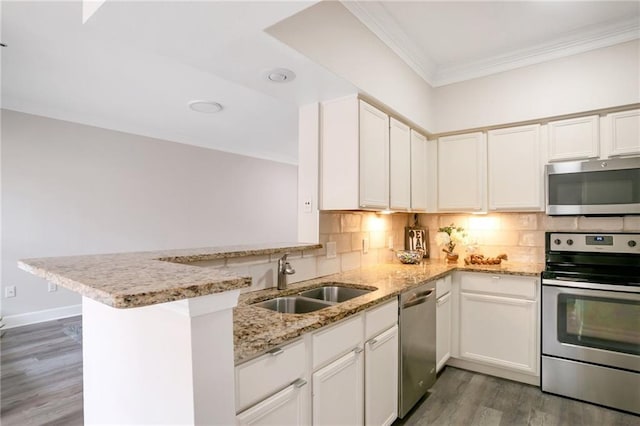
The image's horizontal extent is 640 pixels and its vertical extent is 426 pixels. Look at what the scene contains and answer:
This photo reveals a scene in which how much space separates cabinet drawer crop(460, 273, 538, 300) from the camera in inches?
103

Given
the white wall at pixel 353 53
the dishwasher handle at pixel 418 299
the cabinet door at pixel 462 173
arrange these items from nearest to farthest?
the white wall at pixel 353 53, the dishwasher handle at pixel 418 299, the cabinet door at pixel 462 173

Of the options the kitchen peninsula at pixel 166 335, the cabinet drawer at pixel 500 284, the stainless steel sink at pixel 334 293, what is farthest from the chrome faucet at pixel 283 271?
the cabinet drawer at pixel 500 284

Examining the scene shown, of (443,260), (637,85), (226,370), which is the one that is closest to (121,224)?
(443,260)

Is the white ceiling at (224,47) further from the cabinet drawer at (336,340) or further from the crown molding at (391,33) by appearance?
the cabinet drawer at (336,340)

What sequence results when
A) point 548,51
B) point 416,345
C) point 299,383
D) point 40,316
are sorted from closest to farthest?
point 299,383
point 416,345
point 548,51
point 40,316

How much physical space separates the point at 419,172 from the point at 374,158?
34.9 inches

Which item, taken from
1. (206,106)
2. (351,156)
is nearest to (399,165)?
(351,156)

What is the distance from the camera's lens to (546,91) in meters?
2.77

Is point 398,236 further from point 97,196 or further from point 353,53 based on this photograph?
point 97,196

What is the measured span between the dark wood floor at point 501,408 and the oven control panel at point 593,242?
111 centimetres

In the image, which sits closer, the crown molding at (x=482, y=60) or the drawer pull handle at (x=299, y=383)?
the drawer pull handle at (x=299, y=383)

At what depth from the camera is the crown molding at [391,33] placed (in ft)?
6.88

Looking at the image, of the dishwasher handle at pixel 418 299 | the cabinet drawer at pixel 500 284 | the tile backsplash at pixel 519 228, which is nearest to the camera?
the dishwasher handle at pixel 418 299

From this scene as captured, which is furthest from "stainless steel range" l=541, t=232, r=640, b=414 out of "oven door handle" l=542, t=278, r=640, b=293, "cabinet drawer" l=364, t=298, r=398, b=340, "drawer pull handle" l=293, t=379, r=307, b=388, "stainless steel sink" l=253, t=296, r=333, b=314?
"drawer pull handle" l=293, t=379, r=307, b=388
